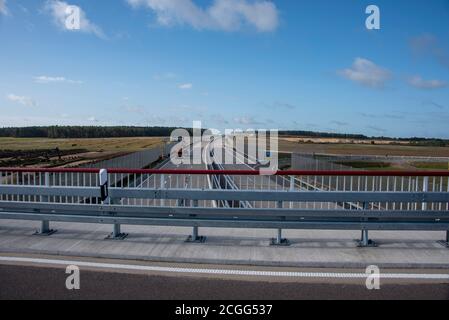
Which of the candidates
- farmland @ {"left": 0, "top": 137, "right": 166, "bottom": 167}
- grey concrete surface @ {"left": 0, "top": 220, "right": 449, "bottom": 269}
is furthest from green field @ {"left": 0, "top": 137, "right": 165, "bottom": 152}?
grey concrete surface @ {"left": 0, "top": 220, "right": 449, "bottom": 269}

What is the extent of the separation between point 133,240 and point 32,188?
219 centimetres

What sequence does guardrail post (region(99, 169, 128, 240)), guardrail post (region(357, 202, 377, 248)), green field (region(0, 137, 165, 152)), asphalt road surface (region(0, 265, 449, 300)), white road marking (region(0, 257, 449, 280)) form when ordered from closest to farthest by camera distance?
1. asphalt road surface (region(0, 265, 449, 300))
2. white road marking (region(0, 257, 449, 280))
3. guardrail post (region(357, 202, 377, 248))
4. guardrail post (region(99, 169, 128, 240))
5. green field (region(0, 137, 165, 152))

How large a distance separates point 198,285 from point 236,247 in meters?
1.60

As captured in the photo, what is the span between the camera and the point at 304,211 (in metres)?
6.66

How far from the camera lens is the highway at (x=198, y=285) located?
4.76m

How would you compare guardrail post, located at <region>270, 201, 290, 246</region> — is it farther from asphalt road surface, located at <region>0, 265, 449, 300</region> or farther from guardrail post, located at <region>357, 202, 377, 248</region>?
asphalt road surface, located at <region>0, 265, 449, 300</region>

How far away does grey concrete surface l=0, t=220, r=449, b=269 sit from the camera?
5938 mm

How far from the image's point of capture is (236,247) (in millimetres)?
6570

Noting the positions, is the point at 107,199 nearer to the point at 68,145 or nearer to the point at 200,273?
the point at 200,273

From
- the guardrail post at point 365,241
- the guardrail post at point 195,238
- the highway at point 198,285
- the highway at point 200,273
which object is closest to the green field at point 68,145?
the guardrail post at point 195,238

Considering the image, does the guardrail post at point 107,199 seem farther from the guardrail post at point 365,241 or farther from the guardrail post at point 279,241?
the guardrail post at point 365,241

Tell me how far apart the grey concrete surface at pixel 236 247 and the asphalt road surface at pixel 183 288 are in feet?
2.32
